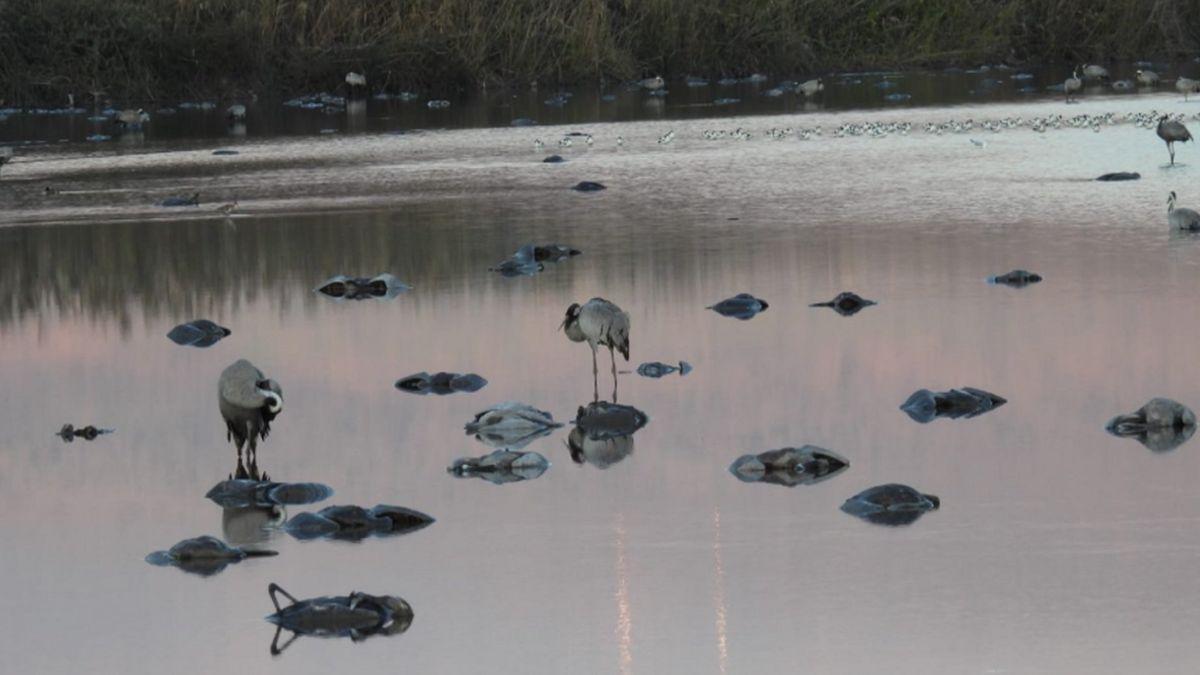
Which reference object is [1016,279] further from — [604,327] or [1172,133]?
[1172,133]

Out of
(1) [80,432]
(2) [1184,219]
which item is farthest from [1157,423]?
(2) [1184,219]

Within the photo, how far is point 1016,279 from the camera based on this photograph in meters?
13.5

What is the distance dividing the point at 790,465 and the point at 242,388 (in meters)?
2.36

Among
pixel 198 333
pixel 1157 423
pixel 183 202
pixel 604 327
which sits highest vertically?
pixel 604 327

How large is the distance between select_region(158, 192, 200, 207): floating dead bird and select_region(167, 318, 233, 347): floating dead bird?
802cm

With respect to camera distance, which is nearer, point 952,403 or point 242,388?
point 242,388

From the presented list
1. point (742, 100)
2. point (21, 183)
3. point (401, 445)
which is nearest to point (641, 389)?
point (401, 445)

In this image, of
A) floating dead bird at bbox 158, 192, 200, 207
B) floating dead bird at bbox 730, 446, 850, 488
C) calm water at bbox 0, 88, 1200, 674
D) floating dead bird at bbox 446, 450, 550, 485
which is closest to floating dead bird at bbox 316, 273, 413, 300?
calm water at bbox 0, 88, 1200, 674

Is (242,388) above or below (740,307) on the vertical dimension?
above

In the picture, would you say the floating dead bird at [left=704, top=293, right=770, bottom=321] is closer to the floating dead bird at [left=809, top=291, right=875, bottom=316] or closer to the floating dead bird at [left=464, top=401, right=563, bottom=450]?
the floating dead bird at [left=809, top=291, right=875, bottom=316]

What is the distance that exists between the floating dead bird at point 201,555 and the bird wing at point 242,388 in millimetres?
1393

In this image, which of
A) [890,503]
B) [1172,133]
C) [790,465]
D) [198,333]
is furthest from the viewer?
[1172,133]

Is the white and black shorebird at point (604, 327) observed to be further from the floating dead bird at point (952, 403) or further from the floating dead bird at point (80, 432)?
the floating dead bird at point (80, 432)

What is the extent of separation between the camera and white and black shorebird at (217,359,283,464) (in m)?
9.43
